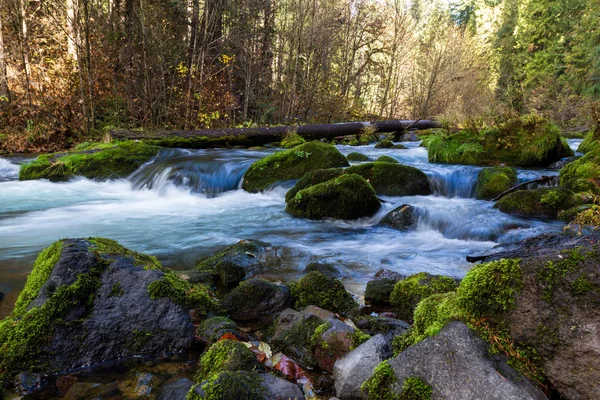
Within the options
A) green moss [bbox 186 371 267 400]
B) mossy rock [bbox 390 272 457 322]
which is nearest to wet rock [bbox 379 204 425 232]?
mossy rock [bbox 390 272 457 322]

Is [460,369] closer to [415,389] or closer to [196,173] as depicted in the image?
[415,389]

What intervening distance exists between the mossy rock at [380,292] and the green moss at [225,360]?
1.74m

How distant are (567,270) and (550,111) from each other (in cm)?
2899

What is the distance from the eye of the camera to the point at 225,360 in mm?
2486

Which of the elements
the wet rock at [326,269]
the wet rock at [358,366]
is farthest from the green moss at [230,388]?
the wet rock at [326,269]

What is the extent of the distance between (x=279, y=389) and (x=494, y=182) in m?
7.83

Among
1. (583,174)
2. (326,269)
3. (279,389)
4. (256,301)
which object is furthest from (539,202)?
(279,389)

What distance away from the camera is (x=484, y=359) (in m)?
1.79

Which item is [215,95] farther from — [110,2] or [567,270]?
[567,270]

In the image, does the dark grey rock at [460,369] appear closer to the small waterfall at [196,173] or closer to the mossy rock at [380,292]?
the mossy rock at [380,292]

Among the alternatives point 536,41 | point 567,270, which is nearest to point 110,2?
point 567,270

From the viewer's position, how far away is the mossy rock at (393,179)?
870cm

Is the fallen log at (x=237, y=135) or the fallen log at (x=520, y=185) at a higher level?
the fallen log at (x=237, y=135)

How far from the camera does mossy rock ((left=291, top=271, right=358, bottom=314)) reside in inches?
140
